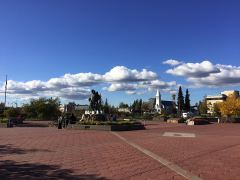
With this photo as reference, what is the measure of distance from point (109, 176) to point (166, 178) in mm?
1383

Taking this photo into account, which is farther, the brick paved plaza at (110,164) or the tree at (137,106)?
the tree at (137,106)

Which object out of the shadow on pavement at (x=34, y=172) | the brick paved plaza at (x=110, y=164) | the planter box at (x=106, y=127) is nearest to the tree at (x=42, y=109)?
the planter box at (x=106, y=127)

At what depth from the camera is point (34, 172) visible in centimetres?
960

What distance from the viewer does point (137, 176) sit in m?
9.20

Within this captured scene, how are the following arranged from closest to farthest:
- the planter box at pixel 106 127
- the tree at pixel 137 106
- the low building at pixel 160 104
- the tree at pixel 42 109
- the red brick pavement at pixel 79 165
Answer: the red brick pavement at pixel 79 165 < the planter box at pixel 106 127 < the tree at pixel 42 109 < the tree at pixel 137 106 < the low building at pixel 160 104

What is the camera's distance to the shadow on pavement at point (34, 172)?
898cm

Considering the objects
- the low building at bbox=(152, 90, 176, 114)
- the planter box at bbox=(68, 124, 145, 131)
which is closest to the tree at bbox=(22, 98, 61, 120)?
the planter box at bbox=(68, 124, 145, 131)

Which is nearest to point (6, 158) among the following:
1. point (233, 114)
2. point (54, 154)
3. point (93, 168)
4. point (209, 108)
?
point (54, 154)

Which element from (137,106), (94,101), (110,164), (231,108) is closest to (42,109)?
(94,101)

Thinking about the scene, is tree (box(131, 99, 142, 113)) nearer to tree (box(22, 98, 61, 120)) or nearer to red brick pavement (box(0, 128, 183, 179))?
tree (box(22, 98, 61, 120))

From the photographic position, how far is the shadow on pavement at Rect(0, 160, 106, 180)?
8984 mm

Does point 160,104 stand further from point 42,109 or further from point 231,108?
point 42,109

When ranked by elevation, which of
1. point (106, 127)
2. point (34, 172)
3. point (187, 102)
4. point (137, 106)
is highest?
point (187, 102)

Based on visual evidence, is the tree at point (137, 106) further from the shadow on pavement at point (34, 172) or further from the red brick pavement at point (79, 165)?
the shadow on pavement at point (34, 172)
